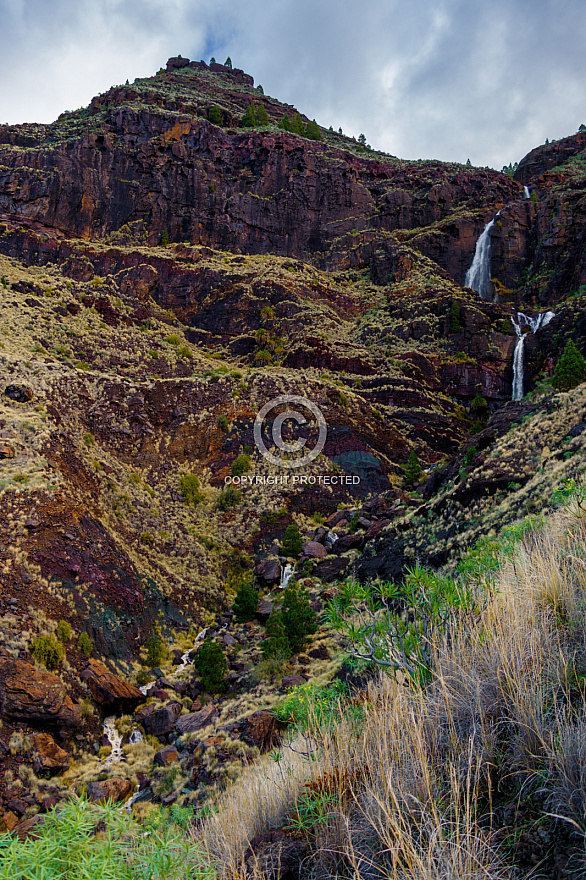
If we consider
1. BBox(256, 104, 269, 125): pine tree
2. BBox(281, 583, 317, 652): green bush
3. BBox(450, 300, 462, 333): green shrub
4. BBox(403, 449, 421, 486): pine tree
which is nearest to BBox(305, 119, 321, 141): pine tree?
BBox(256, 104, 269, 125): pine tree

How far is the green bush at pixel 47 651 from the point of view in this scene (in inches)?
531

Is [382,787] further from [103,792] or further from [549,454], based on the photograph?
[549,454]

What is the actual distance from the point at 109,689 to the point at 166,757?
3.23 m

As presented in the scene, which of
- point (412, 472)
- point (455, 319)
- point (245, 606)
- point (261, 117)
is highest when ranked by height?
point (261, 117)

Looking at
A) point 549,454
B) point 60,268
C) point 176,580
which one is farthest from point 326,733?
point 60,268

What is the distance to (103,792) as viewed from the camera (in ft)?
35.8

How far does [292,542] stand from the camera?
26.2 meters

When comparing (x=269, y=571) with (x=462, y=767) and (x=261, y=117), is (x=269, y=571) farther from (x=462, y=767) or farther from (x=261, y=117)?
(x=261, y=117)

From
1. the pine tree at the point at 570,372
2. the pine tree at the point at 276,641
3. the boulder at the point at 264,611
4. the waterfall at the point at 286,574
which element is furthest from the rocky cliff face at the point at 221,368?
the pine tree at the point at 570,372

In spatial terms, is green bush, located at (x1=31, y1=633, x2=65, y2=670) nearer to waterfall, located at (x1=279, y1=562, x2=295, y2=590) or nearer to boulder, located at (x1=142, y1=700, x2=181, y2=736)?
boulder, located at (x1=142, y1=700, x2=181, y2=736)

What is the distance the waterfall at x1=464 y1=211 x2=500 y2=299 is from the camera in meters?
56.3

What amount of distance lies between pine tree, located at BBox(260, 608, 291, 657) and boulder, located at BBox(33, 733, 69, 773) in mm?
7026

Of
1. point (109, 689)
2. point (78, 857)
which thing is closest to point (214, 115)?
point (109, 689)

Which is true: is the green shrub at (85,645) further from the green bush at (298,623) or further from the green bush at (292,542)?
the green bush at (292,542)
